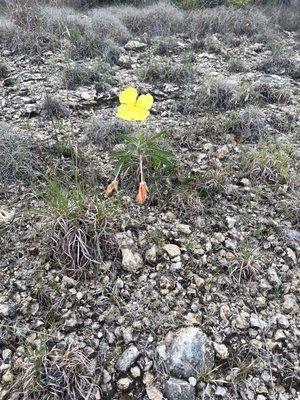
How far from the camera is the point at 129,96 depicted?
2293 millimetres

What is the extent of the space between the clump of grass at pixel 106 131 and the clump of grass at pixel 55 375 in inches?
63.7

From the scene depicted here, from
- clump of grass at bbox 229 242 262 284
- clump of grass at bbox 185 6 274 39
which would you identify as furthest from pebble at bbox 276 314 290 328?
clump of grass at bbox 185 6 274 39

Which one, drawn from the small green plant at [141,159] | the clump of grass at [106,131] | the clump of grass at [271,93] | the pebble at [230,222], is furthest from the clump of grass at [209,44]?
the pebble at [230,222]

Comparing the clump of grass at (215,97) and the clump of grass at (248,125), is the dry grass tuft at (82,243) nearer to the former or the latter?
the clump of grass at (248,125)

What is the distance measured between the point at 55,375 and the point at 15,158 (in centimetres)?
154

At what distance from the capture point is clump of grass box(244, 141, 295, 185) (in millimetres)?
2682

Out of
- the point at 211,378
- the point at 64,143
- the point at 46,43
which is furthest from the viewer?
the point at 46,43

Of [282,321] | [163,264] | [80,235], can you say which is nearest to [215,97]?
[163,264]

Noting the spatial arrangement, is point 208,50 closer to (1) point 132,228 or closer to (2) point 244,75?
(2) point 244,75

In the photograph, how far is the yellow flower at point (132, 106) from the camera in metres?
2.28

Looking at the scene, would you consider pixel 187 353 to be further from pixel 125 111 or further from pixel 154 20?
pixel 154 20

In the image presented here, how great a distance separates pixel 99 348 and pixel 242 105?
8.39 feet

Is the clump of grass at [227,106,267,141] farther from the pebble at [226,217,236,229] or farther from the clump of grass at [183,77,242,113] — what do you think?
the pebble at [226,217,236,229]

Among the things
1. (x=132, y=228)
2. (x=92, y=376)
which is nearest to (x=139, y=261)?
(x=132, y=228)
